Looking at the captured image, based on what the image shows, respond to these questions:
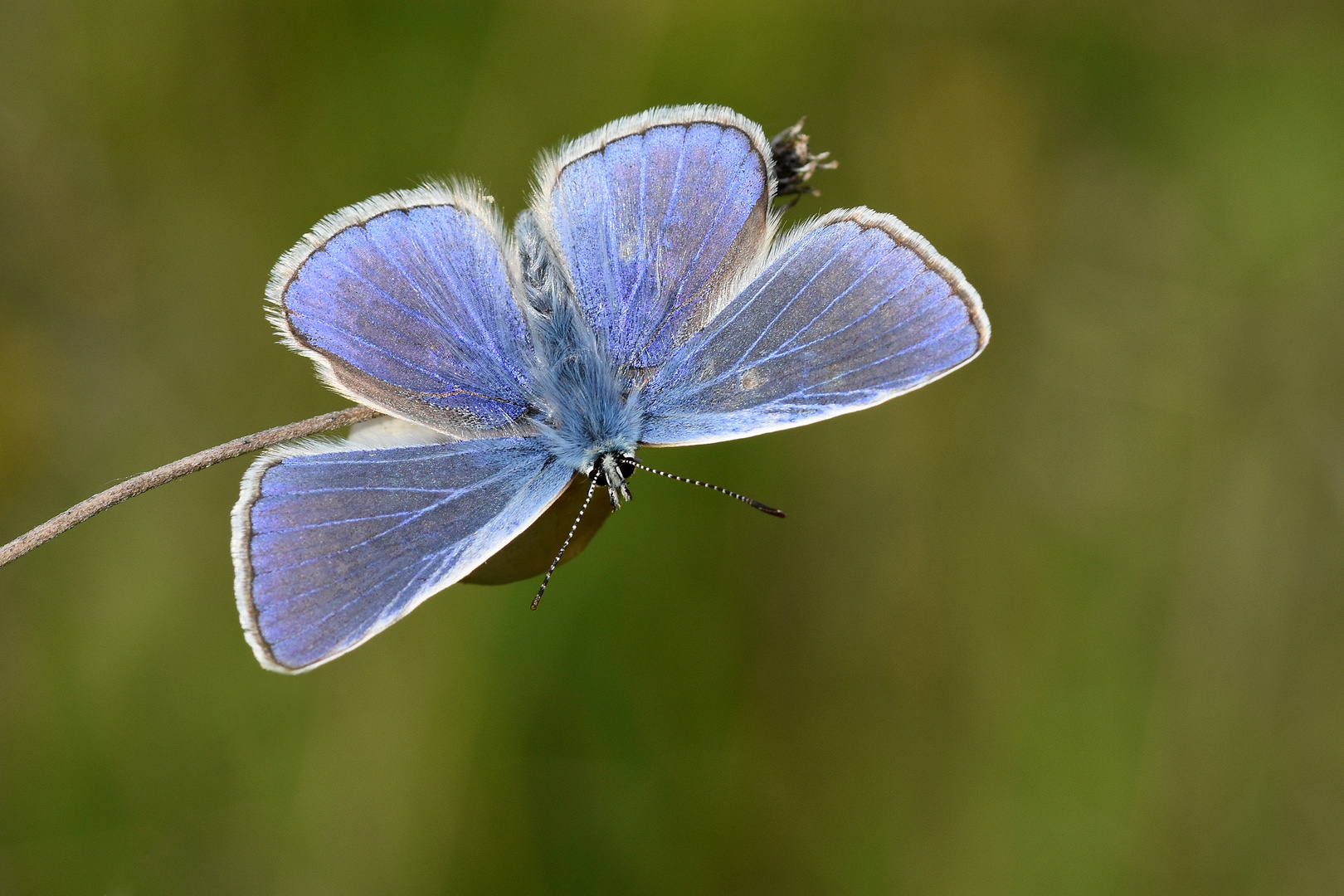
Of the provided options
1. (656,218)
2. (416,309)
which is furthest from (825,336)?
(416,309)

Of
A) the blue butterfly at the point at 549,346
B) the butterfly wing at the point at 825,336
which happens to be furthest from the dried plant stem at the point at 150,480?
the butterfly wing at the point at 825,336

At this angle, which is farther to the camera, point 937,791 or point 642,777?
point 937,791

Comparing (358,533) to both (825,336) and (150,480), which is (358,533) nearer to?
(150,480)

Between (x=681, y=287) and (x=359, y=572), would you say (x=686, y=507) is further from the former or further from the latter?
(x=359, y=572)

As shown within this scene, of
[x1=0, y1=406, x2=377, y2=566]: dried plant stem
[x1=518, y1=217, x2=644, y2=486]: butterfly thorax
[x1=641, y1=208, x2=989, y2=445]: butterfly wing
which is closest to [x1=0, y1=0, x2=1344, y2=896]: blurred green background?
[x1=518, y1=217, x2=644, y2=486]: butterfly thorax

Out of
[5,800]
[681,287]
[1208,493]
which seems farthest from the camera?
[1208,493]

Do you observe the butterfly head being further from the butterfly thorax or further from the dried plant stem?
the dried plant stem

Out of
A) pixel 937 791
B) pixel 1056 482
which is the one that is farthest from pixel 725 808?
pixel 1056 482

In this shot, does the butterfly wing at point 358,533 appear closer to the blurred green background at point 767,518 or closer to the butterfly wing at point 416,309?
the butterfly wing at point 416,309
